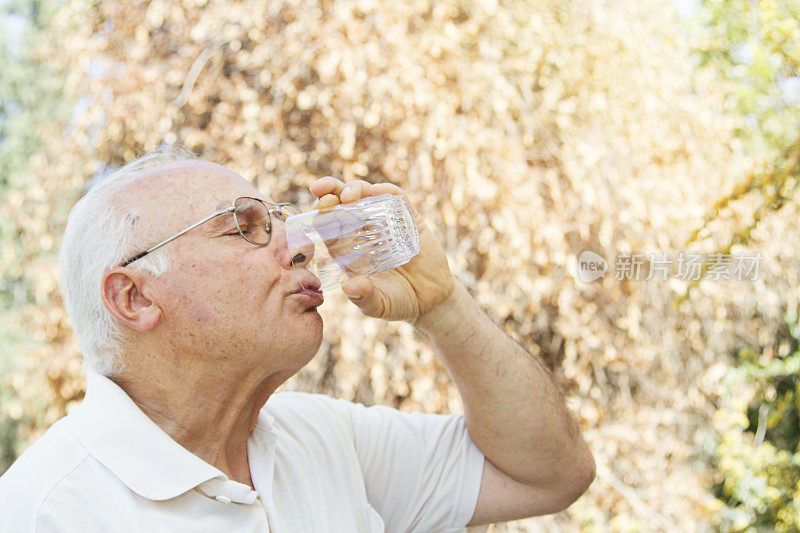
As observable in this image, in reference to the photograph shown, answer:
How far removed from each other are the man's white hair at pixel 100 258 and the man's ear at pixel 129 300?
1cm

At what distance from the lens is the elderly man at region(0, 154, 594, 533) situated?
3.79 ft

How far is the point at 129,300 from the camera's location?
1.30m

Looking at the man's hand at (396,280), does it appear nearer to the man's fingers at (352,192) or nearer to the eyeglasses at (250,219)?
the man's fingers at (352,192)

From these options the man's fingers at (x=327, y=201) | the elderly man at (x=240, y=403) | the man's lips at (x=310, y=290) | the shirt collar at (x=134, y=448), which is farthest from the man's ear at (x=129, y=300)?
the man's fingers at (x=327, y=201)

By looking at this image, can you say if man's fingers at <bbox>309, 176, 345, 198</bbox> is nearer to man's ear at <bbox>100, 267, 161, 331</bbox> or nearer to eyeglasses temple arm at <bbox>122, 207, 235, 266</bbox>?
eyeglasses temple arm at <bbox>122, 207, 235, 266</bbox>

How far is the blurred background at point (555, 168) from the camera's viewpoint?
9.34 ft

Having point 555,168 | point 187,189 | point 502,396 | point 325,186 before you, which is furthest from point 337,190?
point 555,168

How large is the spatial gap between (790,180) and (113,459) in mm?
2097

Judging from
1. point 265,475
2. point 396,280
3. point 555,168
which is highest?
point 396,280

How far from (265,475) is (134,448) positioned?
0.28 metres

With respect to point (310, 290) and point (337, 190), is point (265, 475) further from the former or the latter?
point (337, 190)

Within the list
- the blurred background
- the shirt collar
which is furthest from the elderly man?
the blurred background

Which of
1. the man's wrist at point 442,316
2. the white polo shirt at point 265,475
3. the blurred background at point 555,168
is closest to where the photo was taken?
the white polo shirt at point 265,475

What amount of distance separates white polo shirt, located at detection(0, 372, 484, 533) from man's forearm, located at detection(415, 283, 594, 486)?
0.32 feet
